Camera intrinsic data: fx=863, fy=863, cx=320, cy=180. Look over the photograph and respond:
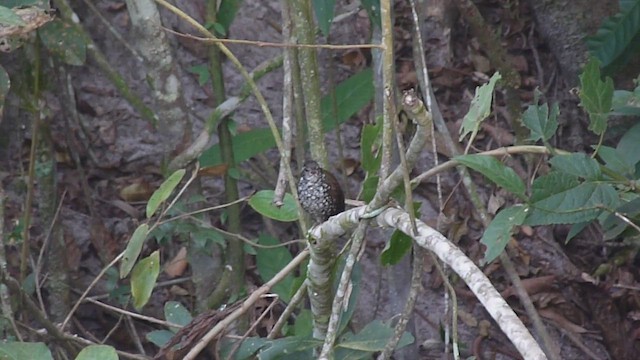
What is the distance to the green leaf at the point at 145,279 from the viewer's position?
4.66ft

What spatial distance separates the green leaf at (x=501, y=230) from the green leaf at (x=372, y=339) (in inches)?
7.7

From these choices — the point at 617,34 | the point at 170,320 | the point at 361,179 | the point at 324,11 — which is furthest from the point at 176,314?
the point at 617,34

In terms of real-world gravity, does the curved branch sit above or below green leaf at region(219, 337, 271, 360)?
above

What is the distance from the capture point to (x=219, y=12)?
190cm

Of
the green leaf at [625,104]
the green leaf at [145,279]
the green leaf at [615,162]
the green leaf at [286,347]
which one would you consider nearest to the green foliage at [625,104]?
the green leaf at [625,104]

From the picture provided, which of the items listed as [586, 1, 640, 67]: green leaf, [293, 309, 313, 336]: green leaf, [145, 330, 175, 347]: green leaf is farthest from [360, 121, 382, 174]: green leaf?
[586, 1, 640, 67]: green leaf

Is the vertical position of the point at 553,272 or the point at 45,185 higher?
the point at 45,185

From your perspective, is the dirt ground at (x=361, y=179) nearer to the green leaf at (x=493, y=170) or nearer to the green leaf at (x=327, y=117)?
the green leaf at (x=327, y=117)

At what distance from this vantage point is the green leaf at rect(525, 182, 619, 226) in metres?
1.19

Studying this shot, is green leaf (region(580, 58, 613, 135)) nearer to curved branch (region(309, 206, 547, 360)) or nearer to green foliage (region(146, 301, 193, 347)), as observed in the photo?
curved branch (region(309, 206, 547, 360))

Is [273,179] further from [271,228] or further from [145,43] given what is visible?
[145,43]

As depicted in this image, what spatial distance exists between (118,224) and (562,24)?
1363 millimetres

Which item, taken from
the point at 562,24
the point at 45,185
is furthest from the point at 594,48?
the point at 45,185

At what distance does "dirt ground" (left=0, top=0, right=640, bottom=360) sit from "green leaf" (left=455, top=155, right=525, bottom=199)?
881 millimetres
